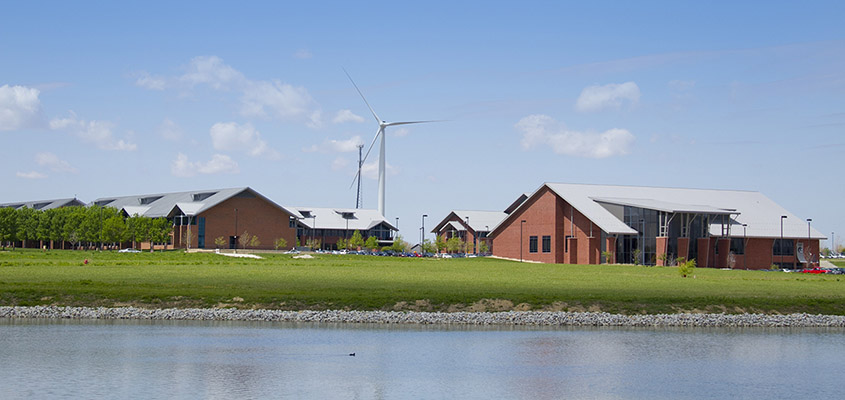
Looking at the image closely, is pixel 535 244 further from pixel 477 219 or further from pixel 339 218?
pixel 339 218

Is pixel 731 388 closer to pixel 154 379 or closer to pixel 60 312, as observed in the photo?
pixel 154 379

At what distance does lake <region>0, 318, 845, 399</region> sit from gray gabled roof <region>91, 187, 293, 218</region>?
10789 centimetres

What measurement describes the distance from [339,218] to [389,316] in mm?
145272

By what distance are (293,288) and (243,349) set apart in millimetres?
15111

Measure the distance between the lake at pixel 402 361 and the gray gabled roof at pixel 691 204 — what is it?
205 feet

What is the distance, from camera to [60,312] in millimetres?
35531

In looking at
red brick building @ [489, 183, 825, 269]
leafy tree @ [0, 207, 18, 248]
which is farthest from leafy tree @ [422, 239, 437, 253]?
leafy tree @ [0, 207, 18, 248]

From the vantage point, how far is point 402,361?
2553cm

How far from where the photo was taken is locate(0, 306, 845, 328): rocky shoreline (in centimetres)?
3491

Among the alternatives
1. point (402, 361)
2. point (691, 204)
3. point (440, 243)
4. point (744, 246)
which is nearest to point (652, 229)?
point (744, 246)

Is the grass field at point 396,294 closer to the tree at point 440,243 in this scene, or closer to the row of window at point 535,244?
the row of window at point 535,244

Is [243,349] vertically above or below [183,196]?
below

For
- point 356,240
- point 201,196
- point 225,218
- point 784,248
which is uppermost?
point 201,196

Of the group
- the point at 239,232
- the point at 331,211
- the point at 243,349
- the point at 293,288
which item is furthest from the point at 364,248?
the point at 243,349
